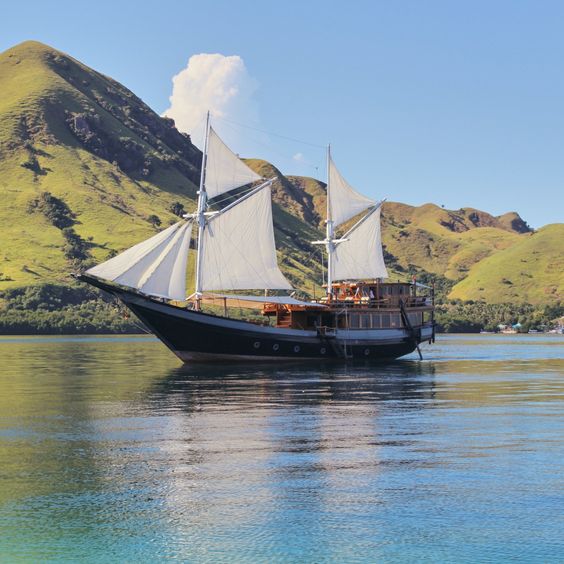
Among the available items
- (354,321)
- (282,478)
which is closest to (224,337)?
(354,321)

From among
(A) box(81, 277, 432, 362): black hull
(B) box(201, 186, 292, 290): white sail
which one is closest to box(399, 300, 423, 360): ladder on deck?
(A) box(81, 277, 432, 362): black hull

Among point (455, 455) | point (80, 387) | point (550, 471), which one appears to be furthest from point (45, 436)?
point (80, 387)

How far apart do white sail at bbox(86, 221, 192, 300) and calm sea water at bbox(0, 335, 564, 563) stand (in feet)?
97.3

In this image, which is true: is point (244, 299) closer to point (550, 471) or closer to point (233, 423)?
point (233, 423)

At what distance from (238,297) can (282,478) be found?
65.9m

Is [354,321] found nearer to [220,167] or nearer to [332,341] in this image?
[332,341]

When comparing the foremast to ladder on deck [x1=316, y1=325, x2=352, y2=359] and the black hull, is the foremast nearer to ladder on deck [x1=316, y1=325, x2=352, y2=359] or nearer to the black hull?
ladder on deck [x1=316, y1=325, x2=352, y2=359]

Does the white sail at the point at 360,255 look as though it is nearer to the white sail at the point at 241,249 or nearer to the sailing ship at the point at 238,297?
the sailing ship at the point at 238,297

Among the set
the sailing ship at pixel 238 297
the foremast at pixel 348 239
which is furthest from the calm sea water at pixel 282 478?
the foremast at pixel 348 239

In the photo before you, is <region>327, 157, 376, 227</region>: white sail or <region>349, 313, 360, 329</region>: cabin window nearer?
<region>349, 313, 360, 329</region>: cabin window

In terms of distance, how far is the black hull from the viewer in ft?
279

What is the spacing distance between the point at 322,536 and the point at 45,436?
1822 cm

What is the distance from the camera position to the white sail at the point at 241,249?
9406cm

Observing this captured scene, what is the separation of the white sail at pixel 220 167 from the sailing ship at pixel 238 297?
109 mm
